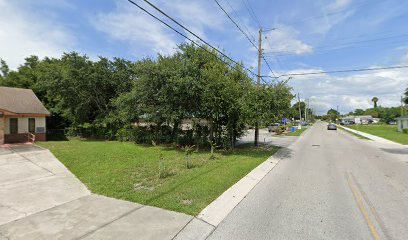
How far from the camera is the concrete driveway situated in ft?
16.2

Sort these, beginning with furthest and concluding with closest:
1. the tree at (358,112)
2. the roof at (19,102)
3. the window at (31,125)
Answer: the tree at (358,112), the window at (31,125), the roof at (19,102)

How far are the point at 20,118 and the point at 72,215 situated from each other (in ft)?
71.3

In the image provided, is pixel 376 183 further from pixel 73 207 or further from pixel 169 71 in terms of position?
pixel 169 71

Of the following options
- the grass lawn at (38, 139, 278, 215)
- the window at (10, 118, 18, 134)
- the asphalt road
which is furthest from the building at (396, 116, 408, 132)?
the window at (10, 118, 18, 134)

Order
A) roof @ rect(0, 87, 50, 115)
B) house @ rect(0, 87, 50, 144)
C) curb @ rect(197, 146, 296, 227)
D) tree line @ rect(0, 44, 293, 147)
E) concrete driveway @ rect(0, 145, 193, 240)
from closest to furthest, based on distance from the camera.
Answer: concrete driveway @ rect(0, 145, 193, 240)
curb @ rect(197, 146, 296, 227)
tree line @ rect(0, 44, 293, 147)
house @ rect(0, 87, 50, 144)
roof @ rect(0, 87, 50, 115)

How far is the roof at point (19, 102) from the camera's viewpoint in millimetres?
22784

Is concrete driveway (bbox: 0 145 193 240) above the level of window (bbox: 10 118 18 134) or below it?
below

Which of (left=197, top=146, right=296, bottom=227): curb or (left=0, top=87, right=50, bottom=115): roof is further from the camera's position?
(left=0, top=87, right=50, bottom=115): roof

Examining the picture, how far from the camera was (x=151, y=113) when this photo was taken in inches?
750

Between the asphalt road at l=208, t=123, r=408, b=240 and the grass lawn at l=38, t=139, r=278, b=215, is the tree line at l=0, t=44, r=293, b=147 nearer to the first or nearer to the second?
the grass lawn at l=38, t=139, r=278, b=215

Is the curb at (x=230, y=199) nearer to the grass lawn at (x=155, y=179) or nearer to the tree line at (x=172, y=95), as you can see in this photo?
the grass lawn at (x=155, y=179)

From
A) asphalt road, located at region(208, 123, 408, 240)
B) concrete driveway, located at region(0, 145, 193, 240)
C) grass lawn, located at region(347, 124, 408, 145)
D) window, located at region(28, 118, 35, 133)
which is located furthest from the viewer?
grass lawn, located at region(347, 124, 408, 145)

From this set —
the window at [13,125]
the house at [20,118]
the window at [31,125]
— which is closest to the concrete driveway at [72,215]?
the house at [20,118]

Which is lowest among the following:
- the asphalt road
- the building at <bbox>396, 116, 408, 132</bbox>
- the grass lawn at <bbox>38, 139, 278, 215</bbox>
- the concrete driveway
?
the asphalt road
